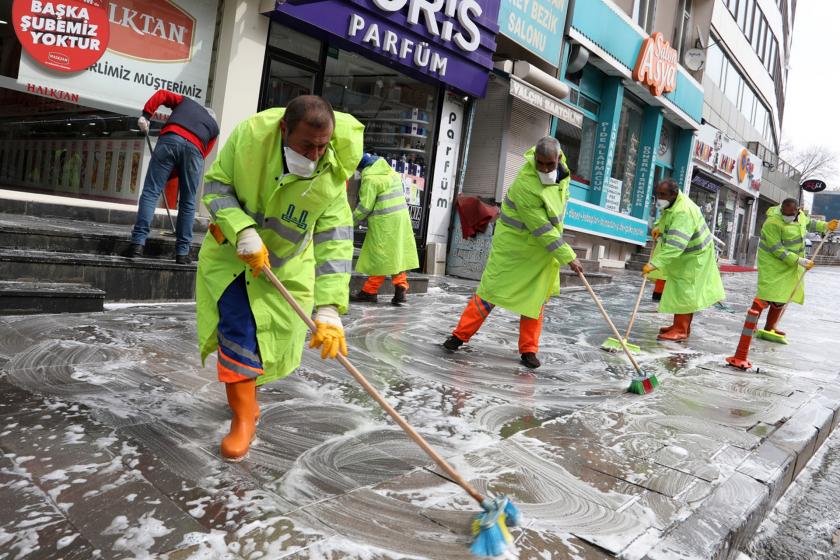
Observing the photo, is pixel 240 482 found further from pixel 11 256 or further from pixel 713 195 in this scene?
pixel 713 195

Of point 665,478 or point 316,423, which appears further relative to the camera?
point 316,423

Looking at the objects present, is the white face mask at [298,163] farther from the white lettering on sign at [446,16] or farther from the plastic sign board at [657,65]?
the plastic sign board at [657,65]

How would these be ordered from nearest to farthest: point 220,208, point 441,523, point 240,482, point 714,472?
point 441,523, point 240,482, point 220,208, point 714,472

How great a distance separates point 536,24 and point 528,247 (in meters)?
8.10

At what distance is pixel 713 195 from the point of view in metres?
24.5

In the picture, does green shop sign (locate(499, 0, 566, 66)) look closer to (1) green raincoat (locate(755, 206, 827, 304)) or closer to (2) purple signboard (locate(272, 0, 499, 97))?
(2) purple signboard (locate(272, 0, 499, 97))

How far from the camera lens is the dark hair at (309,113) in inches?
97.8

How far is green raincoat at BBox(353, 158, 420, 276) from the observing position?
261 inches

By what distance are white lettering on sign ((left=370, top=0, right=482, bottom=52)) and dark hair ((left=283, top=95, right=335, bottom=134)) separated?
658 centimetres

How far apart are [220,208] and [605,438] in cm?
222

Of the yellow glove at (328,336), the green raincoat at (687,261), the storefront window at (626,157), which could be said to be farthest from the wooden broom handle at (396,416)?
the storefront window at (626,157)

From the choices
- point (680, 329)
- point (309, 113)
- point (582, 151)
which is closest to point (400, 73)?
point (680, 329)

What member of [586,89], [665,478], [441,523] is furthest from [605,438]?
[586,89]

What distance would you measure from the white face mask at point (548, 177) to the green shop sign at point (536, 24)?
6.92m
